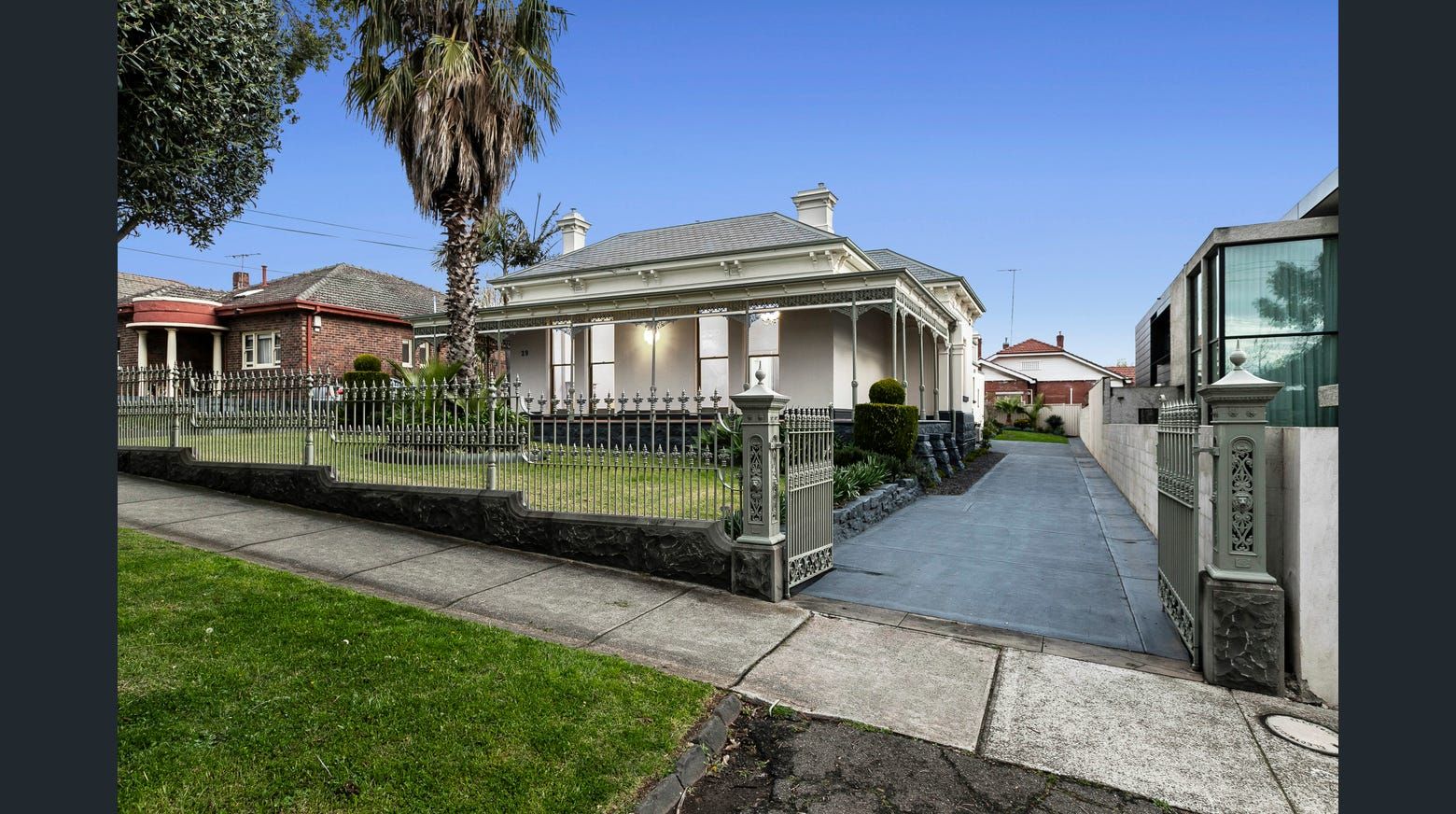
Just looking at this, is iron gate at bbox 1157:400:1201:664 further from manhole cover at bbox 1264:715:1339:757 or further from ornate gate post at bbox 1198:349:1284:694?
manhole cover at bbox 1264:715:1339:757

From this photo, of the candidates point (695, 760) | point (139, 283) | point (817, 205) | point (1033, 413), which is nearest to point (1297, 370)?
point (695, 760)

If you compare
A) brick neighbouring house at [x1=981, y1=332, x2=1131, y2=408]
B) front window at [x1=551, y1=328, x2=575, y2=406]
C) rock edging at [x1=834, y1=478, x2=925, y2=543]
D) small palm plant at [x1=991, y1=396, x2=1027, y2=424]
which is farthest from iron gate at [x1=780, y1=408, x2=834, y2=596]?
brick neighbouring house at [x1=981, y1=332, x2=1131, y2=408]

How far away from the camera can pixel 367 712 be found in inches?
132

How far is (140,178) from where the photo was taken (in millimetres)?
9062

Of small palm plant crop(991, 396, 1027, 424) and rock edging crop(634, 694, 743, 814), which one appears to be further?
small palm plant crop(991, 396, 1027, 424)

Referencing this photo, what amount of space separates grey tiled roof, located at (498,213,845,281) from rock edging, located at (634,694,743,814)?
14731mm

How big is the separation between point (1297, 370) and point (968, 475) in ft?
21.2

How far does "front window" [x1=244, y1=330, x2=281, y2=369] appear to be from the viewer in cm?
2444

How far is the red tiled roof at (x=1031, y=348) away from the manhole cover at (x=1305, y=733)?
47.0m

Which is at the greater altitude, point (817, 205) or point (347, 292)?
point (817, 205)

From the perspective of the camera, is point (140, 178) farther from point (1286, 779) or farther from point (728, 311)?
point (1286, 779)

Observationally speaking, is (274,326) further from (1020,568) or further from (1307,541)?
(1307,541)

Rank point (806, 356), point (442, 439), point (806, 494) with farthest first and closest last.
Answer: point (806, 356), point (442, 439), point (806, 494)

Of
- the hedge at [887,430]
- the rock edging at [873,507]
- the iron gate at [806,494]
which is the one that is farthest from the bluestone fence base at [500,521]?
the hedge at [887,430]
